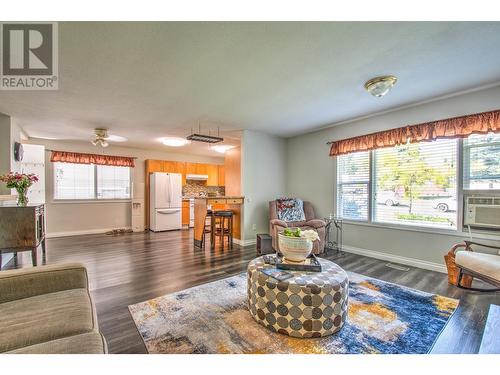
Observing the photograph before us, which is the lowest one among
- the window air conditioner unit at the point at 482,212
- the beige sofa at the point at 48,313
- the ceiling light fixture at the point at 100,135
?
the beige sofa at the point at 48,313

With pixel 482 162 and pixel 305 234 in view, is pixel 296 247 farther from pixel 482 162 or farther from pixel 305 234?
pixel 482 162

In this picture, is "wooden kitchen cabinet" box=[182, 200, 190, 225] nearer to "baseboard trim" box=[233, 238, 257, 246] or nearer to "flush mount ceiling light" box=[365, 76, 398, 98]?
"baseboard trim" box=[233, 238, 257, 246]

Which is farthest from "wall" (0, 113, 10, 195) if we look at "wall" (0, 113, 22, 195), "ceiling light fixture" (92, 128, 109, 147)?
"ceiling light fixture" (92, 128, 109, 147)

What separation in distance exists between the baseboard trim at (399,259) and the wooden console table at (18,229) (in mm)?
→ 4939

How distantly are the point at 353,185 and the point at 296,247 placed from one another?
2.70 m

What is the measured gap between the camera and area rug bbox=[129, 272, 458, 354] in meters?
1.56

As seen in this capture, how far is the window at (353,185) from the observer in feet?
13.2

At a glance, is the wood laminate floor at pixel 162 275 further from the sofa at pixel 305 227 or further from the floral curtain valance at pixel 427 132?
the floral curtain valance at pixel 427 132

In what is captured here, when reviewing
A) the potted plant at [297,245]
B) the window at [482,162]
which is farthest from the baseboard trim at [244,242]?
the window at [482,162]

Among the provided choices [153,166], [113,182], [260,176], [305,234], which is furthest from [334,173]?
[113,182]

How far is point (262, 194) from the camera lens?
16.3 feet

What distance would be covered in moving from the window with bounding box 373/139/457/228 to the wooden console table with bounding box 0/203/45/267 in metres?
5.19

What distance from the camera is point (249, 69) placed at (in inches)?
91.4
